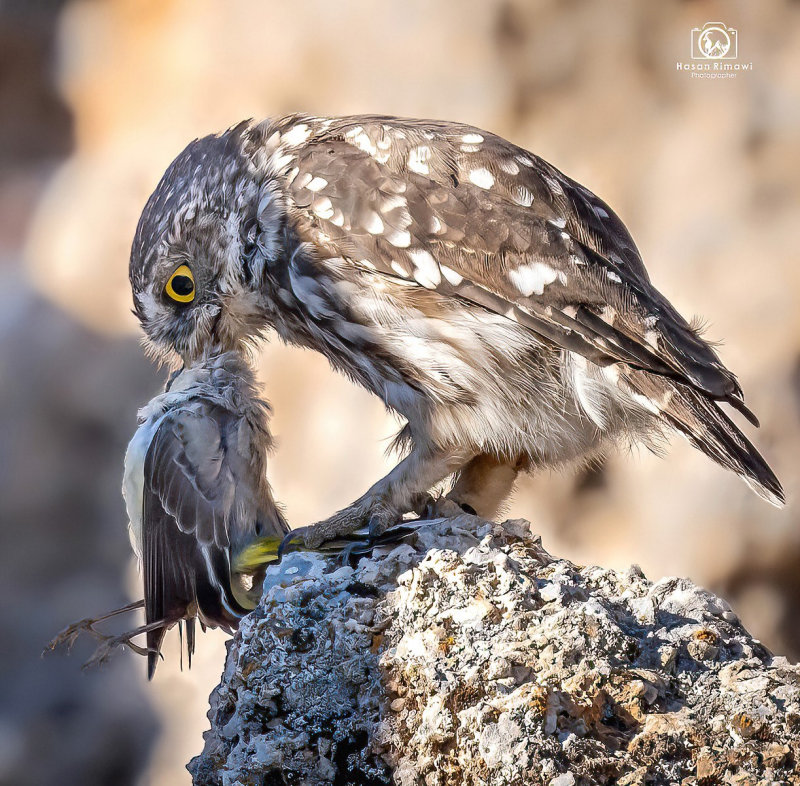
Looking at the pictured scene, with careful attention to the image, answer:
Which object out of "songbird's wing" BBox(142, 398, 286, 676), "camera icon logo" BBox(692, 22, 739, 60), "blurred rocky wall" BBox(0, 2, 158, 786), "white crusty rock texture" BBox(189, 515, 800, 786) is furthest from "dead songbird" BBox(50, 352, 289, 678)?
"camera icon logo" BBox(692, 22, 739, 60)

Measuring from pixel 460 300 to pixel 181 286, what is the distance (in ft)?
2.62

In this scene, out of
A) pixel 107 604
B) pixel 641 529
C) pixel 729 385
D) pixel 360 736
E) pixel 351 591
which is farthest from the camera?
pixel 107 604

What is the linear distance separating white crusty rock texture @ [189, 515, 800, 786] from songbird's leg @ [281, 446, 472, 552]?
0.24 meters

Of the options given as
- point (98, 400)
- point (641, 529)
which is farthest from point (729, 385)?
point (98, 400)

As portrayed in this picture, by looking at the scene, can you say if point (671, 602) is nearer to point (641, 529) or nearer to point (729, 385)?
point (729, 385)

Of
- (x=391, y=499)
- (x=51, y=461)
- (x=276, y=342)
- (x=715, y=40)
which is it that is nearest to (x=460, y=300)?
(x=391, y=499)

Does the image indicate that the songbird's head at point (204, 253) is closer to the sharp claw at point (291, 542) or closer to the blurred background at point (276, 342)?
the sharp claw at point (291, 542)

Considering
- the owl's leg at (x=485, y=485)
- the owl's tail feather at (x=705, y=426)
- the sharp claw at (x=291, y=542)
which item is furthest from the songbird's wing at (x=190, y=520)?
the owl's tail feather at (x=705, y=426)

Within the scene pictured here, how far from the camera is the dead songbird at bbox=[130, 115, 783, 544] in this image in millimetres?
1601

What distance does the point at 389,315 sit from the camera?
171cm

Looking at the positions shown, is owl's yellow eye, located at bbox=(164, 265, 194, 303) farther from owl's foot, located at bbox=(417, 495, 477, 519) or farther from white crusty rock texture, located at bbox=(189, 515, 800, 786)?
white crusty rock texture, located at bbox=(189, 515, 800, 786)

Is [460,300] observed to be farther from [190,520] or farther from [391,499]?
[190,520]

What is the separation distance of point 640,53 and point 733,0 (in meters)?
0.40

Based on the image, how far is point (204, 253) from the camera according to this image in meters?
2.02
